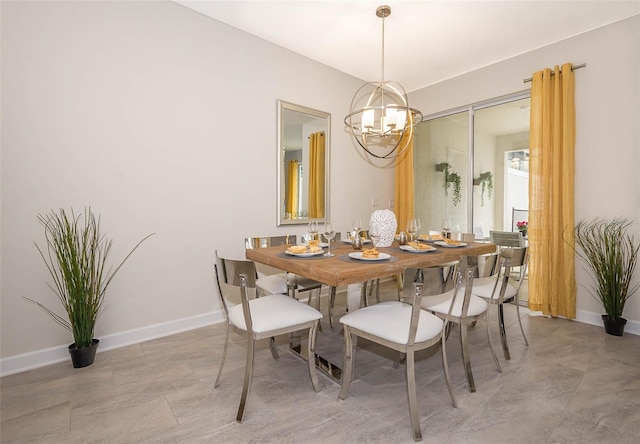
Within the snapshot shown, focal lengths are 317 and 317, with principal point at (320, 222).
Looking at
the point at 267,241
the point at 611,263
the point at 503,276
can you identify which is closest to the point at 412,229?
the point at 503,276

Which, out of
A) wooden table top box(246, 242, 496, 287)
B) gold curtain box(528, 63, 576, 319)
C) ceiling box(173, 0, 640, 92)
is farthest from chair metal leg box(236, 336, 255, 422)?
gold curtain box(528, 63, 576, 319)

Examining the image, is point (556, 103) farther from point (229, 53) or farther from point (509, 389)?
point (229, 53)

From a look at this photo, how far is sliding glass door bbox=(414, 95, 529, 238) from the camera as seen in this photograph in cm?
376

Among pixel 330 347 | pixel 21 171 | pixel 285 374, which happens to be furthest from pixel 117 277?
pixel 330 347

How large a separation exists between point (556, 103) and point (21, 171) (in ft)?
14.9

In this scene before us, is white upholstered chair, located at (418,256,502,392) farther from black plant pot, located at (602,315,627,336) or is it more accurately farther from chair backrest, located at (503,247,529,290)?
black plant pot, located at (602,315,627,336)

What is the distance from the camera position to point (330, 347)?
2543mm

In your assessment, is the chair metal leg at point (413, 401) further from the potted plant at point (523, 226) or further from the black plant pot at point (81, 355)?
the potted plant at point (523, 226)

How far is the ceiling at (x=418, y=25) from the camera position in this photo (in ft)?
8.89

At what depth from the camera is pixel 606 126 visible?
9.70 ft

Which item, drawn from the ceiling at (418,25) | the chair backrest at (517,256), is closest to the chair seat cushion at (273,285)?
the chair backrest at (517,256)

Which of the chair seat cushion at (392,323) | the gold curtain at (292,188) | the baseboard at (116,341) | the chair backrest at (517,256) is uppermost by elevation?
the gold curtain at (292,188)

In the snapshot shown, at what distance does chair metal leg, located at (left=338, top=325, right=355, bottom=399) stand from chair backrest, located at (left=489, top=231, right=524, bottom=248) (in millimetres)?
3008

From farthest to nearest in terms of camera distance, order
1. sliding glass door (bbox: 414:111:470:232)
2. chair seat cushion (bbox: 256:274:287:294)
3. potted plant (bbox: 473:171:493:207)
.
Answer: sliding glass door (bbox: 414:111:470:232)
potted plant (bbox: 473:171:493:207)
chair seat cushion (bbox: 256:274:287:294)
